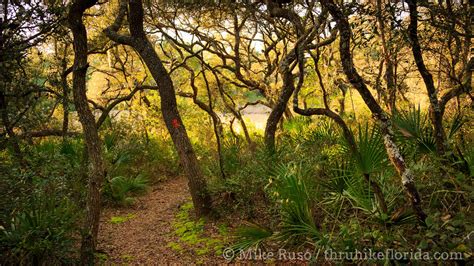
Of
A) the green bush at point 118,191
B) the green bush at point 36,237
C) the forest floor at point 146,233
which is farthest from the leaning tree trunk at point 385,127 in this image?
the green bush at point 118,191

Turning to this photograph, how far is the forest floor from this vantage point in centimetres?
562

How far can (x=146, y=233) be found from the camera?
693cm

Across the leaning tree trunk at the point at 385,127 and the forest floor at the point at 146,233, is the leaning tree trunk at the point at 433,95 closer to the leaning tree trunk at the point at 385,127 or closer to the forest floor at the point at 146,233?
the leaning tree trunk at the point at 385,127

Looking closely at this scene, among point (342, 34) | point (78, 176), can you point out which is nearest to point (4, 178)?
point (78, 176)

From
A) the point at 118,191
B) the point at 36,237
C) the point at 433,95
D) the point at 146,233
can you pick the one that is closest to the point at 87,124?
the point at 36,237

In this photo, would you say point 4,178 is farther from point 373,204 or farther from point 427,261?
point 427,261

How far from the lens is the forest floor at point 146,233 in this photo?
562cm

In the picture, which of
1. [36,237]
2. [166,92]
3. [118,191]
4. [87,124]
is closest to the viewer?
[36,237]

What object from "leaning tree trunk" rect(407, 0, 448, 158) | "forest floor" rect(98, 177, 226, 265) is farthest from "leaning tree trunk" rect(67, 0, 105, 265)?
"leaning tree trunk" rect(407, 0, 448, 158)

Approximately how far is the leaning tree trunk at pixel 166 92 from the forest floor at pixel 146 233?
2.26ft

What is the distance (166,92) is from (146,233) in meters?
2.87

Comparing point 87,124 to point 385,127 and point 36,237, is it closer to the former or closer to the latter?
point 36,237

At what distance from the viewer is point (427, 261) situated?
127 inches

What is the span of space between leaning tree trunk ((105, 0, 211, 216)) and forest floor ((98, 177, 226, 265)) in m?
0.69
